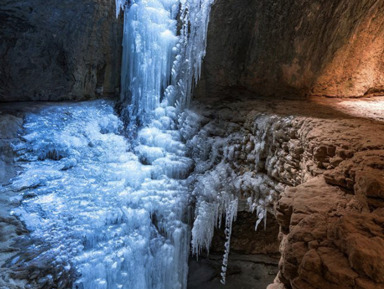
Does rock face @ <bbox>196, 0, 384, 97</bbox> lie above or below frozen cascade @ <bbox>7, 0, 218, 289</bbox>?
above

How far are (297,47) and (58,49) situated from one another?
5415mm

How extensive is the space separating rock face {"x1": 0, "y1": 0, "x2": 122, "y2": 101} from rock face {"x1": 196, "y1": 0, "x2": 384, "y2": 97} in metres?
2.99

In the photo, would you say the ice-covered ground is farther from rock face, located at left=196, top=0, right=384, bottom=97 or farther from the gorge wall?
rock face, located at left=196, top=0, right=384, bottom=97

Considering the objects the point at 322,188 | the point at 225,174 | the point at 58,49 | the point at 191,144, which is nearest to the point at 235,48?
the point at 191,144

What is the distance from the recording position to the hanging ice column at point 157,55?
245 inches

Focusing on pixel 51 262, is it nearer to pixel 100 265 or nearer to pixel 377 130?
pixel 100 265

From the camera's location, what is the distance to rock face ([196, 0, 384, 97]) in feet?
15.6

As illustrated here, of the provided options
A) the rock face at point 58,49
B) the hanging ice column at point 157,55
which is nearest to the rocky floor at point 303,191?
the hanging ice column at point 157,55

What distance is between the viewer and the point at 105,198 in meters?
4.67

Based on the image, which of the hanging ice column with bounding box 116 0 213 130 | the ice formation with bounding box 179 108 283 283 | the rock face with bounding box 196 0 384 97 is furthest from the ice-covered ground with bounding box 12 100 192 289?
the rock face with bounding box 196 0 384 97

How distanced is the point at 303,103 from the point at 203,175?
6.73 feet

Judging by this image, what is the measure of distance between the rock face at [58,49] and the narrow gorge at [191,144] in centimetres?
3

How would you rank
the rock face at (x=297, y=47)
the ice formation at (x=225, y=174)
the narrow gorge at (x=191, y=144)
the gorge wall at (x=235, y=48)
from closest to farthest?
the narrow gorge at (x=191, y=144) < the ice formation at (x=225, y=174) < the rock face at (x=297, y=47) < the gorge wall at (x=235, y=48)

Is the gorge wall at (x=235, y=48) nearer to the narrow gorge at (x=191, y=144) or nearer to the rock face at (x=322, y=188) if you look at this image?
the narrow gorge at (x=191, y=144)
